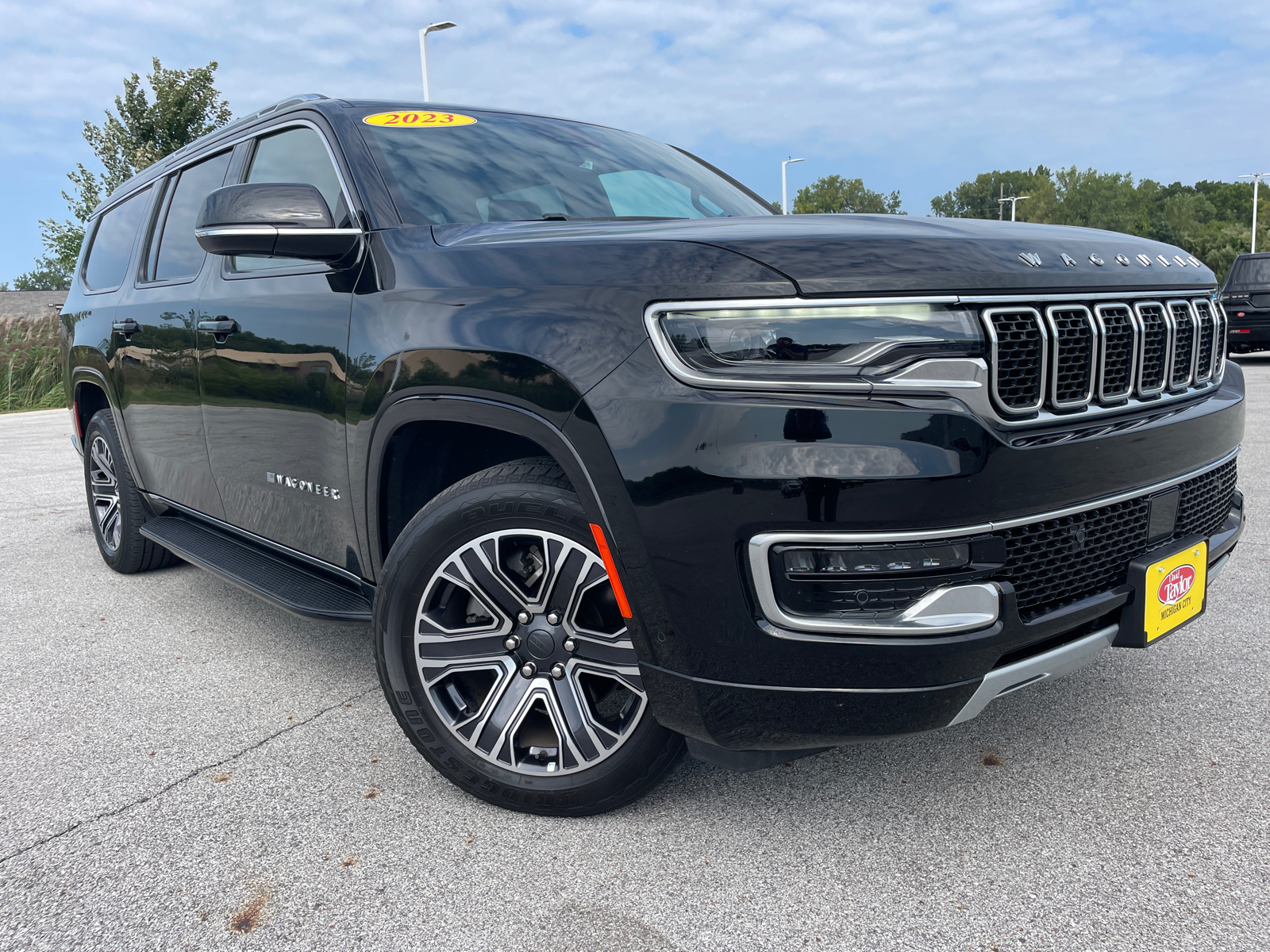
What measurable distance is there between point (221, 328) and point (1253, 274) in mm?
16369

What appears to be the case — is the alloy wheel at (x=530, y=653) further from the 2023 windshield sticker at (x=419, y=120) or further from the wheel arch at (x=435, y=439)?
the 2023 windshield sticker at (x=419, y=120)

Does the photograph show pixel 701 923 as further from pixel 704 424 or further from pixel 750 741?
pixel 704 424

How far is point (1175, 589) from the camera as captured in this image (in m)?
2.29

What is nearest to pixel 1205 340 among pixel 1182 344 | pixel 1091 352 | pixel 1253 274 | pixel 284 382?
pixel 1182 344

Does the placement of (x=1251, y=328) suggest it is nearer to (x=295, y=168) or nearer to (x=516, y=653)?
(x=295, y=168)

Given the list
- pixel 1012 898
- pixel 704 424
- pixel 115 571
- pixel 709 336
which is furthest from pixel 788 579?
pixel 115 571

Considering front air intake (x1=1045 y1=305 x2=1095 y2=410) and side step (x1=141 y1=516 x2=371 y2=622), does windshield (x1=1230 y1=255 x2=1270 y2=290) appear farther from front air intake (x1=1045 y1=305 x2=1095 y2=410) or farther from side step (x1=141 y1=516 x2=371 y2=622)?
side step (x1=141 y1=516 x2=371 y2=622)

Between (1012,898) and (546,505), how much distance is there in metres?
1.28

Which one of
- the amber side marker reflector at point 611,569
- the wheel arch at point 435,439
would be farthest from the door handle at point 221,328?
the amber side marker reflector at point 611,569

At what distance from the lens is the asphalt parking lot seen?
6.42ft

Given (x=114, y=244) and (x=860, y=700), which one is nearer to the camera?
(x=860, y=700)

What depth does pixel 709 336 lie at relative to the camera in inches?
74.4

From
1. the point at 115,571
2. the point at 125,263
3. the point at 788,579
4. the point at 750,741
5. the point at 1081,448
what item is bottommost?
the point at 115,571

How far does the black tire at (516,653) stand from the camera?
7.39 ft
